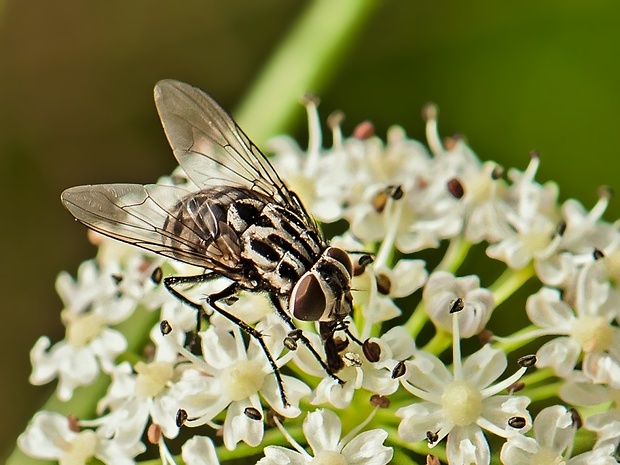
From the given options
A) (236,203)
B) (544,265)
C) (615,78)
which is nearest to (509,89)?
(615,78)

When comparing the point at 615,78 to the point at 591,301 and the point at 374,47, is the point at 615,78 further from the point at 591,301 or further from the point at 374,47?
the point at 591,301

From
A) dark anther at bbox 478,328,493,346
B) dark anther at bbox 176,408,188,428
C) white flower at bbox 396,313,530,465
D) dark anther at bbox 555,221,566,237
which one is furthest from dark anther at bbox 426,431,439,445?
dark anther at bbox 555,221,566,237

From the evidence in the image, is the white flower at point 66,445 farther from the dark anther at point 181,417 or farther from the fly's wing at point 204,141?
the fly's wing at point 204,141

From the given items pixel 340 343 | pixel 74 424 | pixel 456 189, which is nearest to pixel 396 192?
pixel 456 189

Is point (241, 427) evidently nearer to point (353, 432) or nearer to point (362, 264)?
point (353, 432)

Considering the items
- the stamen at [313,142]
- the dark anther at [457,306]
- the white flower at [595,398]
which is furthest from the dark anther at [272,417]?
the stamen at [313,142]

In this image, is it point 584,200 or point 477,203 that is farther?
point 584,200

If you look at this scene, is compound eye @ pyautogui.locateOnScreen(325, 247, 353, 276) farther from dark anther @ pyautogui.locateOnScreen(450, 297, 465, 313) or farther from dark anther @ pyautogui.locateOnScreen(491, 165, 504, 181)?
dark anther @ pyautogui.locateOnScreen(491, 165, 504, 181)
